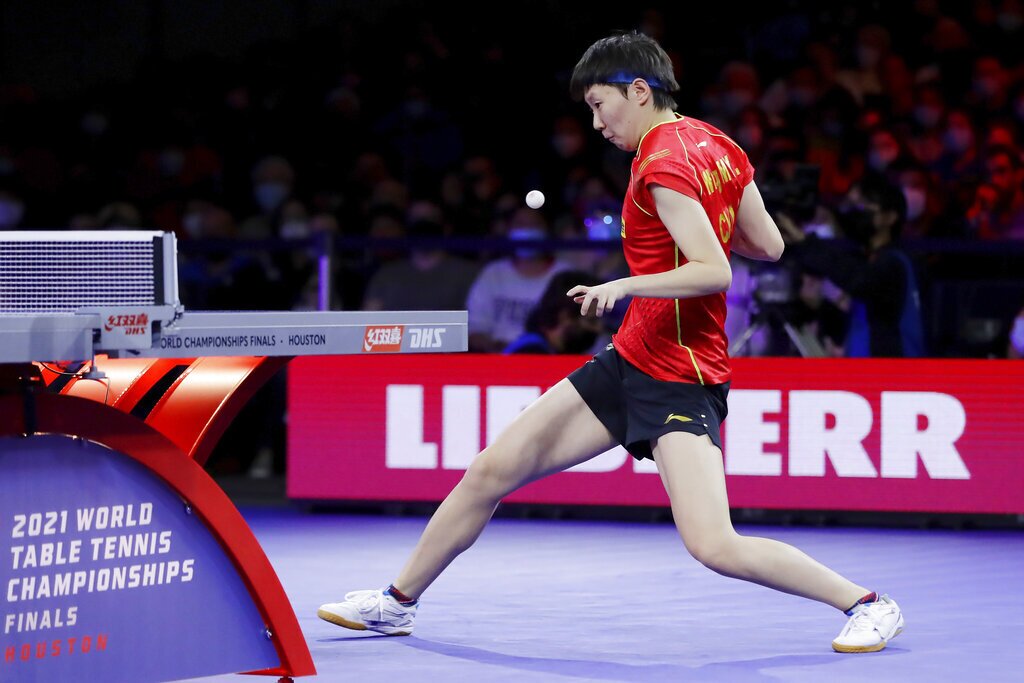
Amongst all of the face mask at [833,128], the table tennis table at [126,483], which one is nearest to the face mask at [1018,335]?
the face mask at [833,128]

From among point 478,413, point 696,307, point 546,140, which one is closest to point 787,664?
point 696,307

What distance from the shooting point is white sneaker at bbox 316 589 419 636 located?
4930 millimetres

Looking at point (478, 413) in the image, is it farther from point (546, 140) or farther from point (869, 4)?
point (869, 4)

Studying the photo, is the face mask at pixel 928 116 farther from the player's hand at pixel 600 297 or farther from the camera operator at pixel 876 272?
the player's hand at pixel 600 297

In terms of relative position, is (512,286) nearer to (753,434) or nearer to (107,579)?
(753,434)

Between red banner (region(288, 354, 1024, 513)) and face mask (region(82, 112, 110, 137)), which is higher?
face mask (region(82, 112, 110, 137))

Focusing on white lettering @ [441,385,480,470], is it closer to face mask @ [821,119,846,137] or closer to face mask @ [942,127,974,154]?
face mask @ [821,119,846,137]

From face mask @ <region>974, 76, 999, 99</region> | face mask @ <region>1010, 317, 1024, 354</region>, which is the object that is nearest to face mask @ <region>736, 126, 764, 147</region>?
face mask @ <region>974, 76, 999, 99</region>

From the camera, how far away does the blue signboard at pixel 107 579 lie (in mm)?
3469

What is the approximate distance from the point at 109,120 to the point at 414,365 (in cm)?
664

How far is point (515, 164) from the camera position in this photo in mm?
12141

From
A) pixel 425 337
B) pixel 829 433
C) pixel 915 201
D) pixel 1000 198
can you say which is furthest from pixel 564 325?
pixel 425 337

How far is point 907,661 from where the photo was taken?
463 centimetres

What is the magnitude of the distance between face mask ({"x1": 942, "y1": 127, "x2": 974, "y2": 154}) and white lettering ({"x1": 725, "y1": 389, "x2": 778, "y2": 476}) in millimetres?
3608
